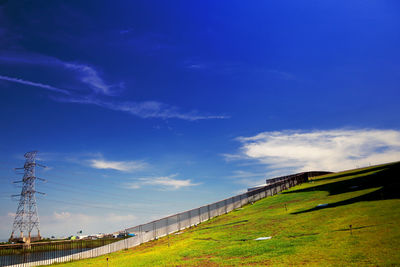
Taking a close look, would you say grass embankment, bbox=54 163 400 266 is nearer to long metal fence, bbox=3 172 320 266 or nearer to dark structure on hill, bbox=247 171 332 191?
long metal fence, bbox=3 172 320 266

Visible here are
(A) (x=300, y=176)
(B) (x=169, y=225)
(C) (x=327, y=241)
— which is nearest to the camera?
(C) (x=327, y=241)

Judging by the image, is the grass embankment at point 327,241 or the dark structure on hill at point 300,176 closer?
the grass embankment at point 327,241

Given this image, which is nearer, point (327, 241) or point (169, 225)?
point (327, 241)

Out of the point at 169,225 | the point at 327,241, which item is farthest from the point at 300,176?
the point at 327,241

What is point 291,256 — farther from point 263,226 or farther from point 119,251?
point 119,251

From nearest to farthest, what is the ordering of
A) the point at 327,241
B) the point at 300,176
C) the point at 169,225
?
1. the point at 327,241
2. the point at 169,225
3. the point at 300,176

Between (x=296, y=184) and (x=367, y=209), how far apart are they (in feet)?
148

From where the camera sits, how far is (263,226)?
83.7ft

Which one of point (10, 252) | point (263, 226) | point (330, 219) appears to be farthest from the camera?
point (10, 252)

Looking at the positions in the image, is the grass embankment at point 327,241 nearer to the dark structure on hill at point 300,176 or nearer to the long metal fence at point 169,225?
the long metal fence at point 169,225

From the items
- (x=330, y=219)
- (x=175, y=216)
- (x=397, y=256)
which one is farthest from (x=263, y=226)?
(x=175, y=216)

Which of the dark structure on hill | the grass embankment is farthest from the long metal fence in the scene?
the grass embankment

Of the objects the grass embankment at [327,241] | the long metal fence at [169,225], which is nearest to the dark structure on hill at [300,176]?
the long metal fence at [169,225]

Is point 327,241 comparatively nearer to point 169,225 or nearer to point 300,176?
point 169,225
